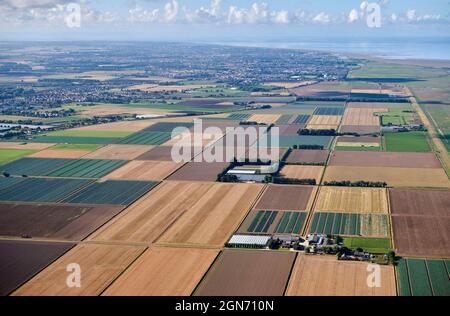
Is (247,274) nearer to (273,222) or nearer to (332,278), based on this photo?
(332,278)

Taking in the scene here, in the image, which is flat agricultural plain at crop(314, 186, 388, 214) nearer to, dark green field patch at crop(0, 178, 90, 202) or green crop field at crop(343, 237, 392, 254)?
green crop field at crop(343, 237, 392, 254)

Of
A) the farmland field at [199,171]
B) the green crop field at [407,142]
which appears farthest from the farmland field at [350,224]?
the green crop field at [407,142]

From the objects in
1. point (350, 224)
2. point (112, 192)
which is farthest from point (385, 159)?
point (112, 192)

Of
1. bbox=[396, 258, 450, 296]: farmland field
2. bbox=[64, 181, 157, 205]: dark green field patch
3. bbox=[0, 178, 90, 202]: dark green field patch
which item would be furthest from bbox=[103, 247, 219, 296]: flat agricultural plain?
bbox=[0, 178, 90, 202]: dark green field patch

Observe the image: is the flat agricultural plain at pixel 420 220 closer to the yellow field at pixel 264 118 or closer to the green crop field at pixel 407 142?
the green crop field at pixel 407 142
